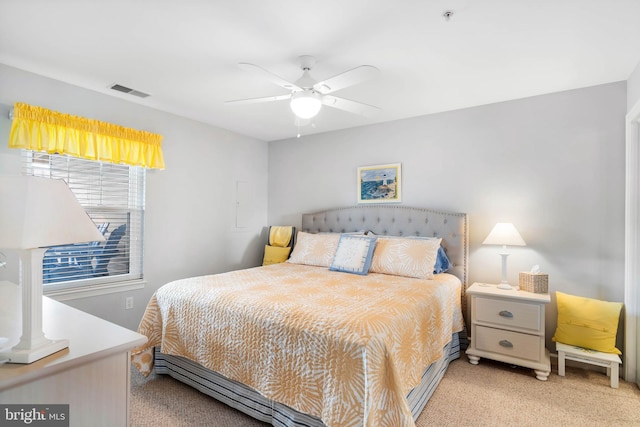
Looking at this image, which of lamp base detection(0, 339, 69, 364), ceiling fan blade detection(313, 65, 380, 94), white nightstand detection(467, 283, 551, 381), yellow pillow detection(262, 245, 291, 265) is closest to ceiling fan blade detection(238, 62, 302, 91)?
ceiling fan blade detection(313, 65, 380, 94)

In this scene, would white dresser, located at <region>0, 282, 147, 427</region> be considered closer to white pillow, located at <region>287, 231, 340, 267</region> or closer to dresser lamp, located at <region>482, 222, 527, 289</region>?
white pillow, located at <region>287, 231, 340, 267</region>

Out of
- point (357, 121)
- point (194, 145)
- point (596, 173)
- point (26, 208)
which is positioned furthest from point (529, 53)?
point (194, 145)

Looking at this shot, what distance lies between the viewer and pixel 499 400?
2258 millimetres

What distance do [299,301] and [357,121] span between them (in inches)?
101

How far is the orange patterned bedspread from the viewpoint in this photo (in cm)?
153

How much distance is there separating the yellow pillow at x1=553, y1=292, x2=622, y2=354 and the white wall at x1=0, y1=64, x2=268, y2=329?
362 centimetres

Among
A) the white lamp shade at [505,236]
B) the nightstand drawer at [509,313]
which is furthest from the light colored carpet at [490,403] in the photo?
the white lamp shade at [505,236]

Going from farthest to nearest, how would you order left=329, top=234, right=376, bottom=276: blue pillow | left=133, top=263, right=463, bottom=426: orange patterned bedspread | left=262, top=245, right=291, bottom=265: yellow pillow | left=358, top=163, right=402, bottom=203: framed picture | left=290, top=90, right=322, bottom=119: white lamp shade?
left=262, top=245, right=291, bottom=265: yellow pillow, left=358, top=163, right=402, bottom=203: framed picture, left=329, top=234, right=376, bottom=276: blue pillow, left=290, top=90, right=322, bottom=119: white lamp shade, left=133, top=263, right=463, bottom=426: orange patterned bedspread

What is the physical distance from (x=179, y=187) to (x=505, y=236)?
3.42 m

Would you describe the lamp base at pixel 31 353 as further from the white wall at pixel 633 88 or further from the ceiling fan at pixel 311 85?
the white wall at pixel 633 88

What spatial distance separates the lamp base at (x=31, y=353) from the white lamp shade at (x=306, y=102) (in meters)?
1.88

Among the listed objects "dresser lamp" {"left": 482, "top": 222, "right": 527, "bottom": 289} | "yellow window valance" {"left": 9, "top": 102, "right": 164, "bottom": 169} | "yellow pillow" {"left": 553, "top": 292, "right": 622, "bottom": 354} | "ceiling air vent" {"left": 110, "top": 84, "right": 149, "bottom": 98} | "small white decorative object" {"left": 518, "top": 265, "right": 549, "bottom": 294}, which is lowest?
"yellow pillow" {"left": 553, "top": 292, "right": 622, "bottom": 354}

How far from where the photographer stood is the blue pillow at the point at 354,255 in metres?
3.06

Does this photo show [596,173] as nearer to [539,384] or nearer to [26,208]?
[539,384]
